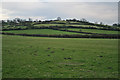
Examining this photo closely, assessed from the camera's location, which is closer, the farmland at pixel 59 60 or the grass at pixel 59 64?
the grass at pixel 59 64

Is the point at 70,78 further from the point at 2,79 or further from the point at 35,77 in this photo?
the point at 2,79

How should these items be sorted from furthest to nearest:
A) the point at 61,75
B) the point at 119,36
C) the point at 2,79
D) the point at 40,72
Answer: the point at 119,36
the point at 40,72
the point at 61,75
the point at 2,79

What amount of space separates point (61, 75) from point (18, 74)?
3.84 metres

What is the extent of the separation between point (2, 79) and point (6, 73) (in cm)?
149

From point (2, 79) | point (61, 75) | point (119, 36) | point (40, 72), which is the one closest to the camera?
point (2, 79)

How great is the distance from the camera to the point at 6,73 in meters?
13.2

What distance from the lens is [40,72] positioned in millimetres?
13617

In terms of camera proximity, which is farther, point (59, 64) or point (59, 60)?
point (59, 60)

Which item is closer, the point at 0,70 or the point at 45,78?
the point at 45,78

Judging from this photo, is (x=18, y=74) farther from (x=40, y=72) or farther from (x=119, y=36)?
(x=119, y=36)

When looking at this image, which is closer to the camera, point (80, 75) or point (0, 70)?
point (80, 75)

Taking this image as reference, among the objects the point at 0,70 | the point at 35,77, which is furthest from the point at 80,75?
the point at 0,70

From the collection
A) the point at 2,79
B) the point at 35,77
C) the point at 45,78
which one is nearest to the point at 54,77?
the point at 45,78

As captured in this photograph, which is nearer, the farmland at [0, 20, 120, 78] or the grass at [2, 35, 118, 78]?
the grass at [2, 35, 118, 78]
